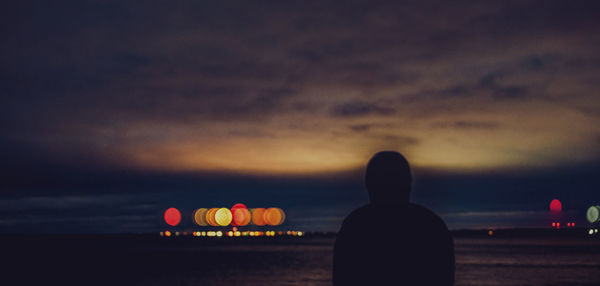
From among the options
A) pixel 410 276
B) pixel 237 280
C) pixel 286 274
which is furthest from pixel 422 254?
pixel 286 274

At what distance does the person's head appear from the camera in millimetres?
3354

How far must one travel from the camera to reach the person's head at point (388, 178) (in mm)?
3354

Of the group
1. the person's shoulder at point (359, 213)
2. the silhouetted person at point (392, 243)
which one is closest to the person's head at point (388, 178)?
the silhouetted person at point (392, 243)

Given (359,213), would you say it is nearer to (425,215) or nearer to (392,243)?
(392,243)

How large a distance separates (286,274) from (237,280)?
9.65 meters

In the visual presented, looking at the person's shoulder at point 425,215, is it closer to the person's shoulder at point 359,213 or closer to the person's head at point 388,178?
the person's head at point 388,178

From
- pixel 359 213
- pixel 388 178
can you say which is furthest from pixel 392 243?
pixel 388 178

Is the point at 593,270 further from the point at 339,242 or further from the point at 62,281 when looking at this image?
the point at 339,242

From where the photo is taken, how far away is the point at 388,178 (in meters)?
3.39

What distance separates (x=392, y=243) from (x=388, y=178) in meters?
0.39

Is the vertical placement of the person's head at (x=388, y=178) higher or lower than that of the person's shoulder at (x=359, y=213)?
higher

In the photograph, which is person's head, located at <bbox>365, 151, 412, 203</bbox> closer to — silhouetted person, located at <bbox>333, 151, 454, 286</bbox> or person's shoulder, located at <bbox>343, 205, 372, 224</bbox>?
silhouetted person, located at <bbox>333, 151, 454, 286</bbox>

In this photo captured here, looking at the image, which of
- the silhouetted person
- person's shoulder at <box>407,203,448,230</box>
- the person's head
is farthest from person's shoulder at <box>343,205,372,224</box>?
person's shoulder at <box>407,203,448,230</box>

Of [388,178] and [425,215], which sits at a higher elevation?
[388,178]
